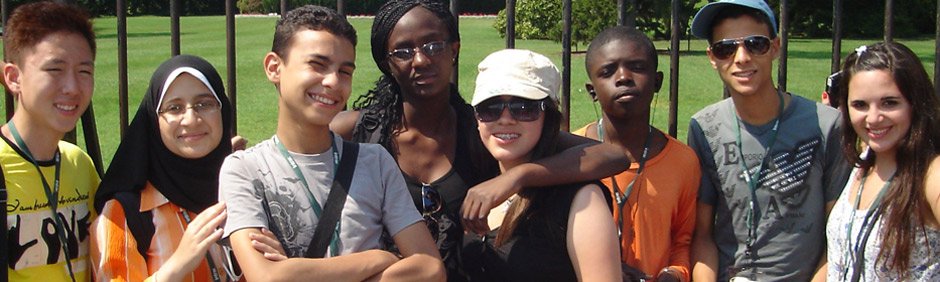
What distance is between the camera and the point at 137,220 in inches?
131

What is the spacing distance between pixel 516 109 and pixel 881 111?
1334mm

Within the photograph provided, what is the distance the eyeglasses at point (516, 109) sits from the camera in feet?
11.6

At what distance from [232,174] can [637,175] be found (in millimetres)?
1599

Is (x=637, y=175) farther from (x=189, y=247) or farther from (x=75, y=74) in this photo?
(x=75, y=74)

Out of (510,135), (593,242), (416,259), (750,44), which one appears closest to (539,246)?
(593,242)

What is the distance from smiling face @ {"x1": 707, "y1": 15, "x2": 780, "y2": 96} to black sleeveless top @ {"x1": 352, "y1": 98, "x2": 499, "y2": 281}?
1.05 meters

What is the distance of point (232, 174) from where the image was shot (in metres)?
3.24

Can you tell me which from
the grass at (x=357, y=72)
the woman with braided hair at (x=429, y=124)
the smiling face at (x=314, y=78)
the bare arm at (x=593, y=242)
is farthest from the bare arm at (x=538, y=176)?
the grass at (x=357, y=72)

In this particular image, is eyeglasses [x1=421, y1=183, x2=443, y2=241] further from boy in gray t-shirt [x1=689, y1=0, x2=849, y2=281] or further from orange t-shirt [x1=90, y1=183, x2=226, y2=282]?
boy in gray t-shirt [x1=689, y1=0, x2=849, y2=281]

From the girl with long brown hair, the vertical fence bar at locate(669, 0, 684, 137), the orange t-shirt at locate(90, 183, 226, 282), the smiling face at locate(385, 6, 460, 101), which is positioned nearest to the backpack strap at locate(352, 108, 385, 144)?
the smiling face at locate(385, 6, 460, 101)

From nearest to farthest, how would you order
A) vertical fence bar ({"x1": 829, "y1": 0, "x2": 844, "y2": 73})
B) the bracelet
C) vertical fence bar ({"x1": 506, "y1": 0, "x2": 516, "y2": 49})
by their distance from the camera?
the bracelet, vertical fence bar ({"x1": 506, "y1": 0, "x2": 516, "y2": 49}), vertical fence bar ({"x1": 829, "y1": 0, "x2": 844, "y2": 73})

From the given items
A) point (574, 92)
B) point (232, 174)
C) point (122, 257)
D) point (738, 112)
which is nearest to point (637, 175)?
point (738, 112)

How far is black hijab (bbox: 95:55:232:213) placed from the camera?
336 centimetres

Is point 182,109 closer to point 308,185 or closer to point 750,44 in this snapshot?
point 308,185
